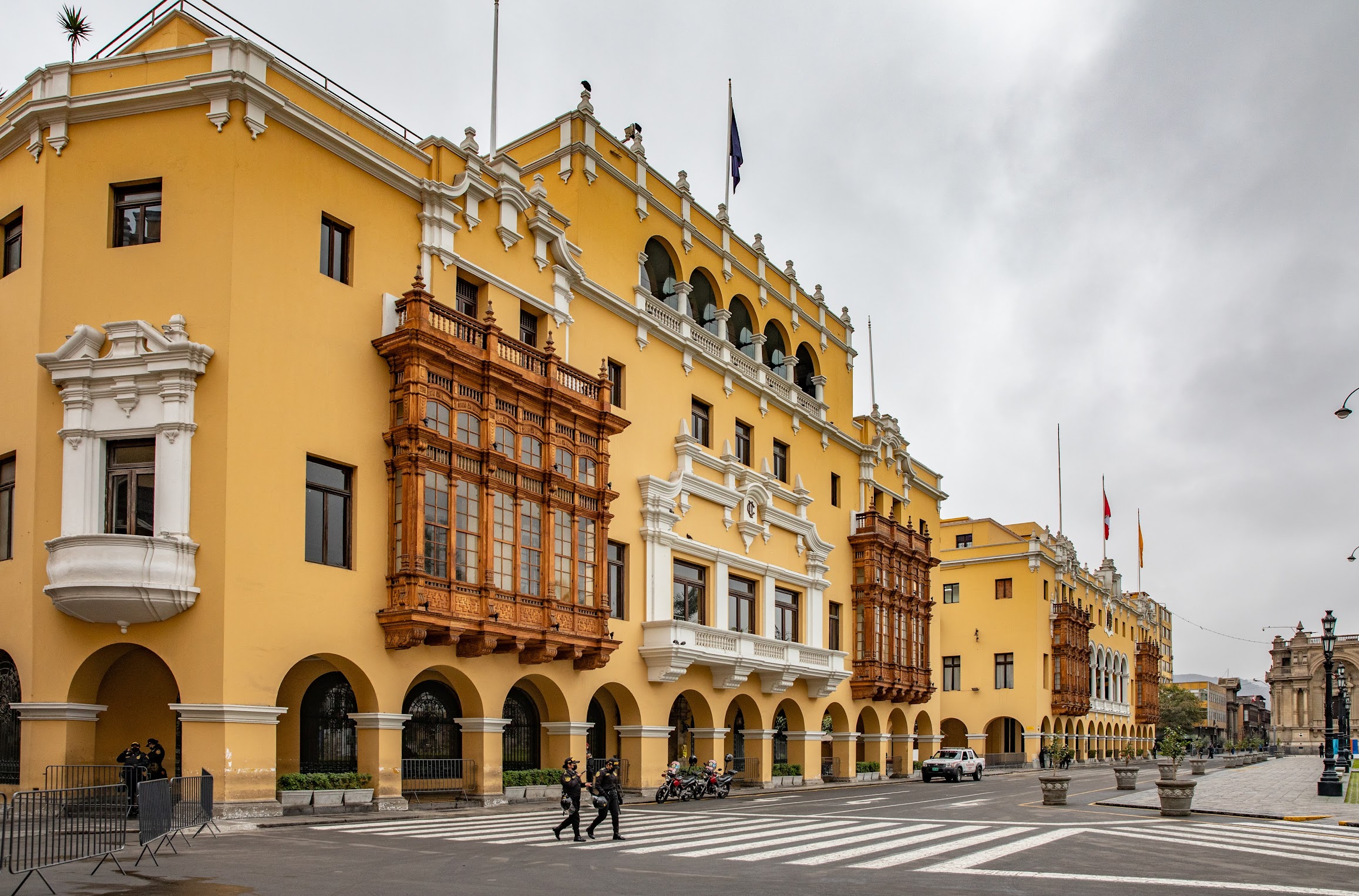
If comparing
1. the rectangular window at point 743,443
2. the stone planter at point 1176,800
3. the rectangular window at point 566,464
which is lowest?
the stone planter at point 1176,800

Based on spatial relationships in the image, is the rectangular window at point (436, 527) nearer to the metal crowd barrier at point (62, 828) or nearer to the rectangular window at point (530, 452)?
the rectangular window at point (530, 452)

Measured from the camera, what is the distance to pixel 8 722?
24297mm

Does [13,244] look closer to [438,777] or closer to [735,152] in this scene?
[438,777]

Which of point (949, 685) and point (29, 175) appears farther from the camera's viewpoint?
point (949, 685)

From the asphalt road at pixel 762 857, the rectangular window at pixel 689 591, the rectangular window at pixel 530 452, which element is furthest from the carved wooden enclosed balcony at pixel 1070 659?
the rectangular window at pixel 530 452

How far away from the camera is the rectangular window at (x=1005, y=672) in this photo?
2781 inches

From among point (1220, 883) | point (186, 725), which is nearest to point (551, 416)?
point (186, 725)

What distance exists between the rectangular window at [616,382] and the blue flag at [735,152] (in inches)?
434

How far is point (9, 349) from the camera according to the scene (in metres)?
24.6

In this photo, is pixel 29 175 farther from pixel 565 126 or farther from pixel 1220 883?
pixel 1220 883

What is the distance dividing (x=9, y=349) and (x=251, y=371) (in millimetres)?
5990

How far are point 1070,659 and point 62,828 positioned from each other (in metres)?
72.2

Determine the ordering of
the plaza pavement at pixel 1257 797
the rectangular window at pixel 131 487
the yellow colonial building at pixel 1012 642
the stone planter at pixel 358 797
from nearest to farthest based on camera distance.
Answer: the rectangular window at pixel 131 487 < the stone planter at pixel 358 797 < the plaza pavement at pixel 1257 797 < the yellow colonial building at pixel 1012 642

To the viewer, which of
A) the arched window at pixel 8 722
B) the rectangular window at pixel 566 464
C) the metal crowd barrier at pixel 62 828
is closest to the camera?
the metal crowd barrier at pixel 62 828
